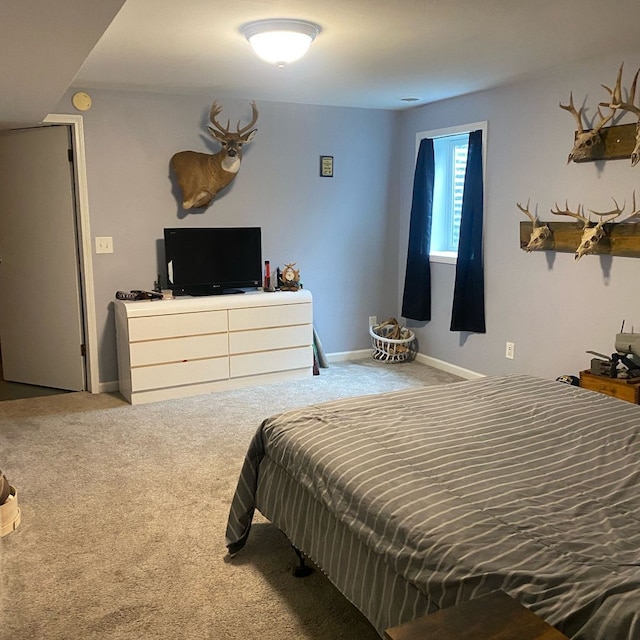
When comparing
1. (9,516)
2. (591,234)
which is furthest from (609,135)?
(9,516)

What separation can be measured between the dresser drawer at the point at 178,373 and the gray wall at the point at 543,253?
1996mm

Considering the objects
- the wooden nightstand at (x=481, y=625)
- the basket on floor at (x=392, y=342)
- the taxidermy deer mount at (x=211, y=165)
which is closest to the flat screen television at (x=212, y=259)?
the taxidermy deer mount at (x=211, y=165)

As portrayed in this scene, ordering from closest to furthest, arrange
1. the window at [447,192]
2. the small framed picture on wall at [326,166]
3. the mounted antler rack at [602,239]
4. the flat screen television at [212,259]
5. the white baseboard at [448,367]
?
the mounted antler rack at [602,239]
the flat screen television at [212,259]
the white baseboard at [448,367]
the window at [447,192]
the small framed picture on wall at [326,166]

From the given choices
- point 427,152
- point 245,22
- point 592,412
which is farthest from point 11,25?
point 427,152

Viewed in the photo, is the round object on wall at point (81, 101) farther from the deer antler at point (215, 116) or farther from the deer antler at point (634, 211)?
the deer antler at point (634, 211)

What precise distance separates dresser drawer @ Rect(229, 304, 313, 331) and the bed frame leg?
2.60 metres

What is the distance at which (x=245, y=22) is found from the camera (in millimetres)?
3020

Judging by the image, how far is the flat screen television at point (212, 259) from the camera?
4871 millimetres

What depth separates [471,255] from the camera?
500cm

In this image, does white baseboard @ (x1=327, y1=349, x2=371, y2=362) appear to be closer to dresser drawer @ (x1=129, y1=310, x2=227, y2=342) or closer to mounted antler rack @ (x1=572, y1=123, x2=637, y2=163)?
dresser drawer @ (x1=129, y1=310, x2=227, y2=342)

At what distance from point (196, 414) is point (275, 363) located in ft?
3.17

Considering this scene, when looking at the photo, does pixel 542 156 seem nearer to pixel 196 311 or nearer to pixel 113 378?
pixel 196 311

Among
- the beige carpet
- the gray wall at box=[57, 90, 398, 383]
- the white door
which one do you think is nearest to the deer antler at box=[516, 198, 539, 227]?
the gray wall at box=[57, 90, 398, 383]

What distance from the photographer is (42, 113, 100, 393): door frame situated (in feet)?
15.1
